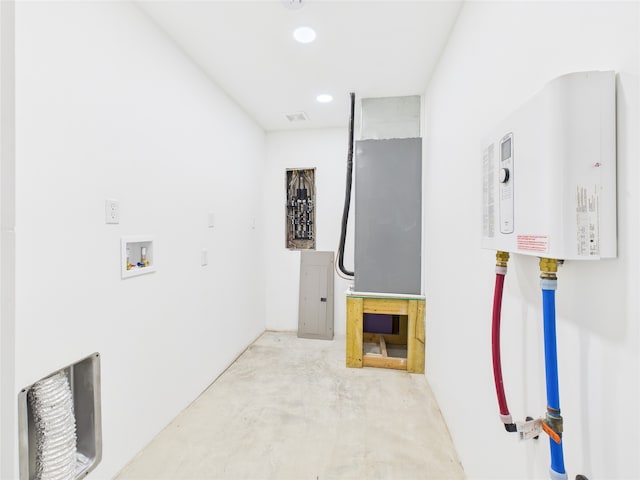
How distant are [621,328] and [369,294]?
7.00 feet

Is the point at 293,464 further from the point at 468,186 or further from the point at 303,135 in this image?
the point at 303,135

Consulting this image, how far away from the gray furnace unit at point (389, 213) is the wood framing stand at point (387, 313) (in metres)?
0.10

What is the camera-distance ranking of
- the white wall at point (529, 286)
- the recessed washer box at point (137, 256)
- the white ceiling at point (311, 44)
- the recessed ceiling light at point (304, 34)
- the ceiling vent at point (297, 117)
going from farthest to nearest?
the ceiling vent at point (297, 117), the recessed ceiling light at point (304, 34), the white ceiling at point (311, 44), the recessed washer box at point (137, 256), the white wall at point (529, 286)

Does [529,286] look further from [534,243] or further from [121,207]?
[121,207]

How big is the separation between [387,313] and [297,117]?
2.30 m

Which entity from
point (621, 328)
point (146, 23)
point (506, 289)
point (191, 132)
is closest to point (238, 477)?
point (506, 289)

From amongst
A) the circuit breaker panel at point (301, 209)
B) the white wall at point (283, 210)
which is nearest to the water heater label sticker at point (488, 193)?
the white wall at point (283, 210)

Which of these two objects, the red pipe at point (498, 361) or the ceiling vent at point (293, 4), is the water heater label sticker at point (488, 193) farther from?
the ceiling vent at point (293, 4)

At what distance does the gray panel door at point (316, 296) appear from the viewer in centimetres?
361

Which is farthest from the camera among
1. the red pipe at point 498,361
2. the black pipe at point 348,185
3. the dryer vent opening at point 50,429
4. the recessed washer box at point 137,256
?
the black pipe at point 348,185

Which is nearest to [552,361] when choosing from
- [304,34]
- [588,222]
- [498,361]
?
[498,361]

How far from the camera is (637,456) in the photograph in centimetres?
58

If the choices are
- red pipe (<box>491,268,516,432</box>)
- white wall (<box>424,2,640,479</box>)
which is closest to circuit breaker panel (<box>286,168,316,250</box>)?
white wall (<box>424,2,640,479</box>)

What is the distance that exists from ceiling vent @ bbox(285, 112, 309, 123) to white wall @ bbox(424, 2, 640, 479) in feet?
5.27
